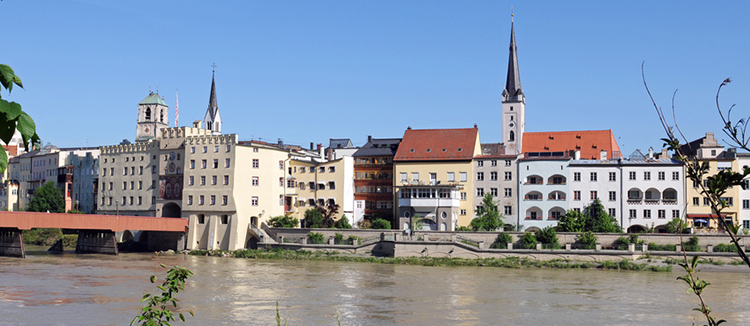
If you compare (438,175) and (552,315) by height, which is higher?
(438,175)

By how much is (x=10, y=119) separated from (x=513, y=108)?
268ft

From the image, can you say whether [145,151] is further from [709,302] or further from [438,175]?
[709,302]

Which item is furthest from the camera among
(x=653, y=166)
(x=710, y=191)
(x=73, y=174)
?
(x=73, y=174)

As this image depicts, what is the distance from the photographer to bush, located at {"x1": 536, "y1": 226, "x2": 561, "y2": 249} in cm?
5922

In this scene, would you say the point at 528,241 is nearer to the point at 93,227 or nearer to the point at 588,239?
the point at 588,239

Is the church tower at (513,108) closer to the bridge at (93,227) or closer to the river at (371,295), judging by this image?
the river at (371,295)

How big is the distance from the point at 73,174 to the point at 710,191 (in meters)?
96.1

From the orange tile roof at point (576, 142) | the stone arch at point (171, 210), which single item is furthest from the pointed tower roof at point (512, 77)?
the stone arch at point (171, 210)

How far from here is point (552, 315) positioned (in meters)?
31.3

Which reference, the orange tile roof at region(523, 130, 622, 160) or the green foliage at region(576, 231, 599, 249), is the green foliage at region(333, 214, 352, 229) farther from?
the green foliage at region(576, 231, 599, 249)

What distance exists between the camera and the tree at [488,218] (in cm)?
6569

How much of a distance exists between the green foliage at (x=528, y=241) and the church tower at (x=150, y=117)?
53122 millimetres

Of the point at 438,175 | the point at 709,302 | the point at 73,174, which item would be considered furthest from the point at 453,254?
the point at 73,174

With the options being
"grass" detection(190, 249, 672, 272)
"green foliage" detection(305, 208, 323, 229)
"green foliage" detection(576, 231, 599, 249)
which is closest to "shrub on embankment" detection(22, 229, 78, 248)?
"grass" detection(190, 249, 672, 272)
